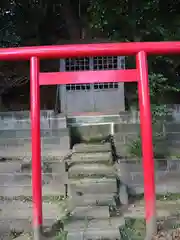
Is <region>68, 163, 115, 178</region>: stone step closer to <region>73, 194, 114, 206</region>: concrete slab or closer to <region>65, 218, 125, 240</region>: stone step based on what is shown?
<region>73, 194, 114, 206</region>: concrete slab

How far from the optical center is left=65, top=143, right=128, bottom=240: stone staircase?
3.50 meters

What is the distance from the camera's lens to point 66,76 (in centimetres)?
315

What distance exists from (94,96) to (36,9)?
2.87 meters

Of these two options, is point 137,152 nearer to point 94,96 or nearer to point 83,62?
point 94,96

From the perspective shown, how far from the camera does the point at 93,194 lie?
459 cm

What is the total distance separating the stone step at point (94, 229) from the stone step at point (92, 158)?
1.64m

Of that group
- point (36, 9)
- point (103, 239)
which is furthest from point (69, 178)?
point (36, 9)

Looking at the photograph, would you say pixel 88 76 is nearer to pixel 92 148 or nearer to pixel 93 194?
pixel 93 194

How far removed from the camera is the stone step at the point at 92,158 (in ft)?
17.7

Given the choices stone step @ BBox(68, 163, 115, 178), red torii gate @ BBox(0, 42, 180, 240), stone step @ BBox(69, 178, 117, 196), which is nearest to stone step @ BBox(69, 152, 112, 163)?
stone step @ BBox(68, 163, 115, 178)

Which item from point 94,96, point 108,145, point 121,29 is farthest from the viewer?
point 94,96

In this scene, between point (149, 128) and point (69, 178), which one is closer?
point (149, 128)

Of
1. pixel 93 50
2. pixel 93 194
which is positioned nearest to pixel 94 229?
pixel 93 194

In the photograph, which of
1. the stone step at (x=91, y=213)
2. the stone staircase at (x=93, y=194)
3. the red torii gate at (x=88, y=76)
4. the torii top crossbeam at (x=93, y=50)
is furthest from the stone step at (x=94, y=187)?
the torii top crossbeam at (x=93, y=50)
